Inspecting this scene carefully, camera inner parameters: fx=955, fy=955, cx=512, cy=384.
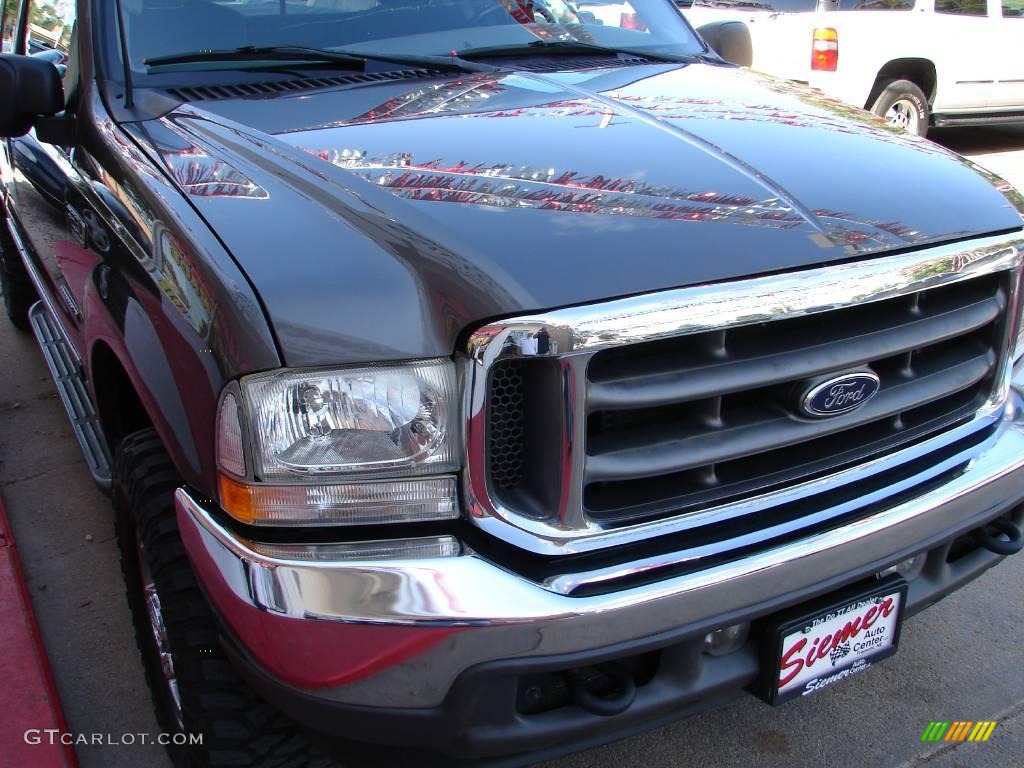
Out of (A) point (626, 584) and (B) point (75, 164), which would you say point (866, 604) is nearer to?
(A) point (626, 584)

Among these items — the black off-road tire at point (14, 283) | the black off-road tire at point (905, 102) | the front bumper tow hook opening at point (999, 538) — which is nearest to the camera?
the front bumper tow hook opening at point (999, 538)

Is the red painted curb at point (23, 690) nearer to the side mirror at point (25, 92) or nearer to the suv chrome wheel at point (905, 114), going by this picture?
the side mirror at point (25, 92)

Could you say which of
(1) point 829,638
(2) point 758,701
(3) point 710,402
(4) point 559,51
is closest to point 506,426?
(3) point 710,402

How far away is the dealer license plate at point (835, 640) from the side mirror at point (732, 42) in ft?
7.72

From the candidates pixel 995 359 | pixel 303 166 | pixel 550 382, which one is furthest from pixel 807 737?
pixel 303 166

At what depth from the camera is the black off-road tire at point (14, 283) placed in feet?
15.4

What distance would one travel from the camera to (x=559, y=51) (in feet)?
9.45

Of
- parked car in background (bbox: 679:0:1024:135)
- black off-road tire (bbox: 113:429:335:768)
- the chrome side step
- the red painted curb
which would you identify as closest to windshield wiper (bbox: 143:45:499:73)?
the chrome side step

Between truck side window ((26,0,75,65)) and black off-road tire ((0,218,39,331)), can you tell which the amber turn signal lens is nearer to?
truck side window ((26,0,75,65))

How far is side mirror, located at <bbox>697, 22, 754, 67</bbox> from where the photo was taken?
362 centimetres

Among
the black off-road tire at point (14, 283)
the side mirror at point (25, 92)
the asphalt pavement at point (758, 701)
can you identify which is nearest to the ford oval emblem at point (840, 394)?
the asphalt pavement at point (758, 701)

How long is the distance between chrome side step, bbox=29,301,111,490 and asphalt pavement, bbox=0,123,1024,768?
439 millimetres

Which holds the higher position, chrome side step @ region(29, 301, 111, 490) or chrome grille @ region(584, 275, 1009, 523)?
chrome grille @ region(584, 275, 1009, 523)

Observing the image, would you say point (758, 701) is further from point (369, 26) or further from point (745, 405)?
point (369, 26)
